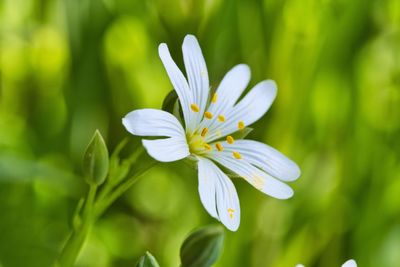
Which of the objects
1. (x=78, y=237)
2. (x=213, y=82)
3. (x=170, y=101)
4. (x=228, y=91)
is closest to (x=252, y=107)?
(x=228, y=91)

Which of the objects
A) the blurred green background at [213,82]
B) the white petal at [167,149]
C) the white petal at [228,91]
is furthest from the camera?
the blurred green background at [213,82]

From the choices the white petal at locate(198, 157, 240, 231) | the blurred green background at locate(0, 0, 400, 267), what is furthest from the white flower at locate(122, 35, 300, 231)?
the blurred green background at locate(0, 0, 400, 267)

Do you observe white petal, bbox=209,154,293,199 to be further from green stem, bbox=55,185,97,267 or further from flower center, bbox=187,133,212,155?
green stem, bbox=55,185,97,267

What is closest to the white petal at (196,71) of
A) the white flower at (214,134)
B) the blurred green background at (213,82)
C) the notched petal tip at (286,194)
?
the white flower at (214,134)

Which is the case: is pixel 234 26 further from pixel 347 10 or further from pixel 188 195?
pixel 188 195

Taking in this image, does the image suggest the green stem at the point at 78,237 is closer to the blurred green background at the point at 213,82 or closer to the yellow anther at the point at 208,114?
the yellow anther at the point at 208,114
